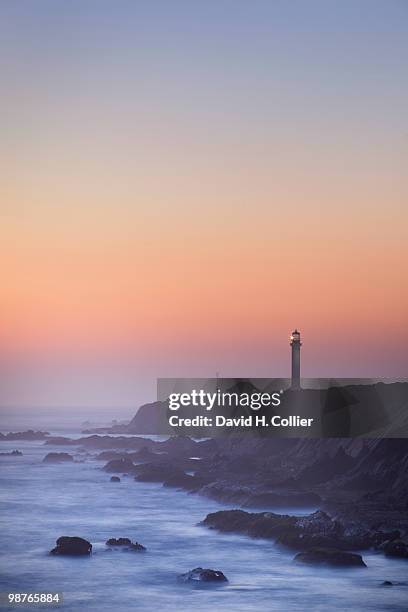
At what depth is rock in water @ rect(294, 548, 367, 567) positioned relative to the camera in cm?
4094

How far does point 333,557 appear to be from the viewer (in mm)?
41531

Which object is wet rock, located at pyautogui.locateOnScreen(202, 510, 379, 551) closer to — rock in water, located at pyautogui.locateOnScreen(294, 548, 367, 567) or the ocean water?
Answer: the ocean water

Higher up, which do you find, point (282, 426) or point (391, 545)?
point (282, 426)

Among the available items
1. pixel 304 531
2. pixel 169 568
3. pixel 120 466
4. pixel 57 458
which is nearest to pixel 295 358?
pixel 120 466

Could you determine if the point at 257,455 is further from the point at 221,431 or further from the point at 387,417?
the point at 221,431

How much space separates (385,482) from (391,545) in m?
19.8

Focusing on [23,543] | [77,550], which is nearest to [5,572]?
[77,550]

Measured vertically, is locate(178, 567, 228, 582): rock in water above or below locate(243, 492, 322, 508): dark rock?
below

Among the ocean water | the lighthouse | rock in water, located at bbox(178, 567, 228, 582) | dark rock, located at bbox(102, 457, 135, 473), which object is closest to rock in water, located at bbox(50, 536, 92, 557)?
the ocean water

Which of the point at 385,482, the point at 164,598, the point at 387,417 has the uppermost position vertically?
the point at 387,417

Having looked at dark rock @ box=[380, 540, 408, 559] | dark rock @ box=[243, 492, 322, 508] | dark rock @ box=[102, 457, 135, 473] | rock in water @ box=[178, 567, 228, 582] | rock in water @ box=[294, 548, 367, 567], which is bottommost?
rock in water @ box=[178, 567, 228, 582]

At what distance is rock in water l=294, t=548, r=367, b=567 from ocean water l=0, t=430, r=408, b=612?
0.54m

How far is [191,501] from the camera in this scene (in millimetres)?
66312

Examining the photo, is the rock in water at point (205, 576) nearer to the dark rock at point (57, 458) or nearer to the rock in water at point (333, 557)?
the rock in water at point (333, 557)
